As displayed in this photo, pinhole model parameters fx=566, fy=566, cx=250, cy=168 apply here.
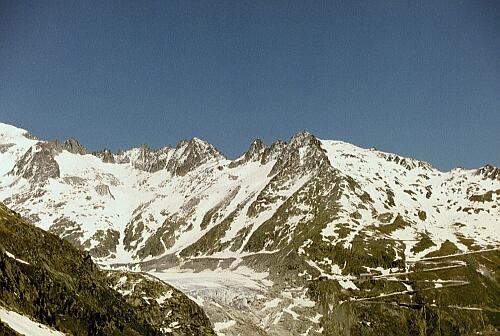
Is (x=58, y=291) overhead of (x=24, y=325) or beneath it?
overhead

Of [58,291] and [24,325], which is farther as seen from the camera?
[58,291]

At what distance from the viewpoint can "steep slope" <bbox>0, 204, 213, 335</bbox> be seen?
76.4 metres

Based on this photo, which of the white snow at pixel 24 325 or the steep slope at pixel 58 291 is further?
the steep slope at pixel 58 291

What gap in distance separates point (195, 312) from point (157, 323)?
19.9 m

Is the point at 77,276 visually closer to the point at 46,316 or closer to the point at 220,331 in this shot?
the point at 46,316

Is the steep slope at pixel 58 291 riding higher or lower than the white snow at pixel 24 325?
higher

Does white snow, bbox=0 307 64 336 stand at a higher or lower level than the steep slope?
lower

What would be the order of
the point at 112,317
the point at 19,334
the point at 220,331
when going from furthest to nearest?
the point at 220,331
the point at 112,317
the point at 19,334

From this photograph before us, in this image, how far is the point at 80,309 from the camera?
289ft

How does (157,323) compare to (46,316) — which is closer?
(46,316)

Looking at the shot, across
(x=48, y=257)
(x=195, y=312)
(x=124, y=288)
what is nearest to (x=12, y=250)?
(x=48, y=257)

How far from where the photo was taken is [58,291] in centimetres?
8662

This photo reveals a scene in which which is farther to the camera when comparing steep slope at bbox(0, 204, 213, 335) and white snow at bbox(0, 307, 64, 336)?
steep slope at bbox(0, 204, 213, 335)

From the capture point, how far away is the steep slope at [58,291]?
76.4 m
